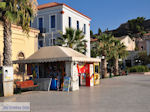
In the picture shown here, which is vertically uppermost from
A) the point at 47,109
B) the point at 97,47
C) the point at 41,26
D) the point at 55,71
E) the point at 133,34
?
the point at 133,34

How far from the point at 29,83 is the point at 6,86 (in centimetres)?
220

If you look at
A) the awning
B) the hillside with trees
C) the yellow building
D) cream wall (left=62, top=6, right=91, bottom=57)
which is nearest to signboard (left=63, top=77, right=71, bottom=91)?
the awning

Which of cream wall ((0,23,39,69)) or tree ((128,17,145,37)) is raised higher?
tree ((128,17,145,37))

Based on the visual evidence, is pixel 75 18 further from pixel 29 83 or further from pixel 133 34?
pixel 133 34

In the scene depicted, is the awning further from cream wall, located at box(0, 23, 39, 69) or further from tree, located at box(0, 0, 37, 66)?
cream wall, located at box(0, 23, 39, 69)

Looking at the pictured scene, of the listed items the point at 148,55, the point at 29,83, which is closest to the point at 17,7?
the point at 29,83

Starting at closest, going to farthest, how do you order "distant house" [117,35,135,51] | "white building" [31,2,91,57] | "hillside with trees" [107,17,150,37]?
"white building" [31,2,91,57], "distant house" [117,35,135,51], "hillside with trees" [107,17,150,37]

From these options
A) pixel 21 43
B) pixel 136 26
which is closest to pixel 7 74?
pixel 21 43

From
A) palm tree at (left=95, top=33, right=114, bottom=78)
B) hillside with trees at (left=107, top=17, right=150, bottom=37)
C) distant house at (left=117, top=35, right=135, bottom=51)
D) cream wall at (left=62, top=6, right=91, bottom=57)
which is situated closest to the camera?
palm tree at (left=95, top=33, right=114, bottom=78)

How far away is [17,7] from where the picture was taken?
1344cm

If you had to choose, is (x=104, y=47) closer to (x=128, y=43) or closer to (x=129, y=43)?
(x=128, y=43)

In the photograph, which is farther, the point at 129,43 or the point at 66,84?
the point at 129,43

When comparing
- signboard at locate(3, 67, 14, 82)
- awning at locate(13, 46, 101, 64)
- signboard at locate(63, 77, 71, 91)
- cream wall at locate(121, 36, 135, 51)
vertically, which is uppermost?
cream wall at locate(121, 36, 135, 51)

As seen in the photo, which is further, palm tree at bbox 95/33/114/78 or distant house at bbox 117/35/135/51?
distant house at bbox 117/35/135/51
